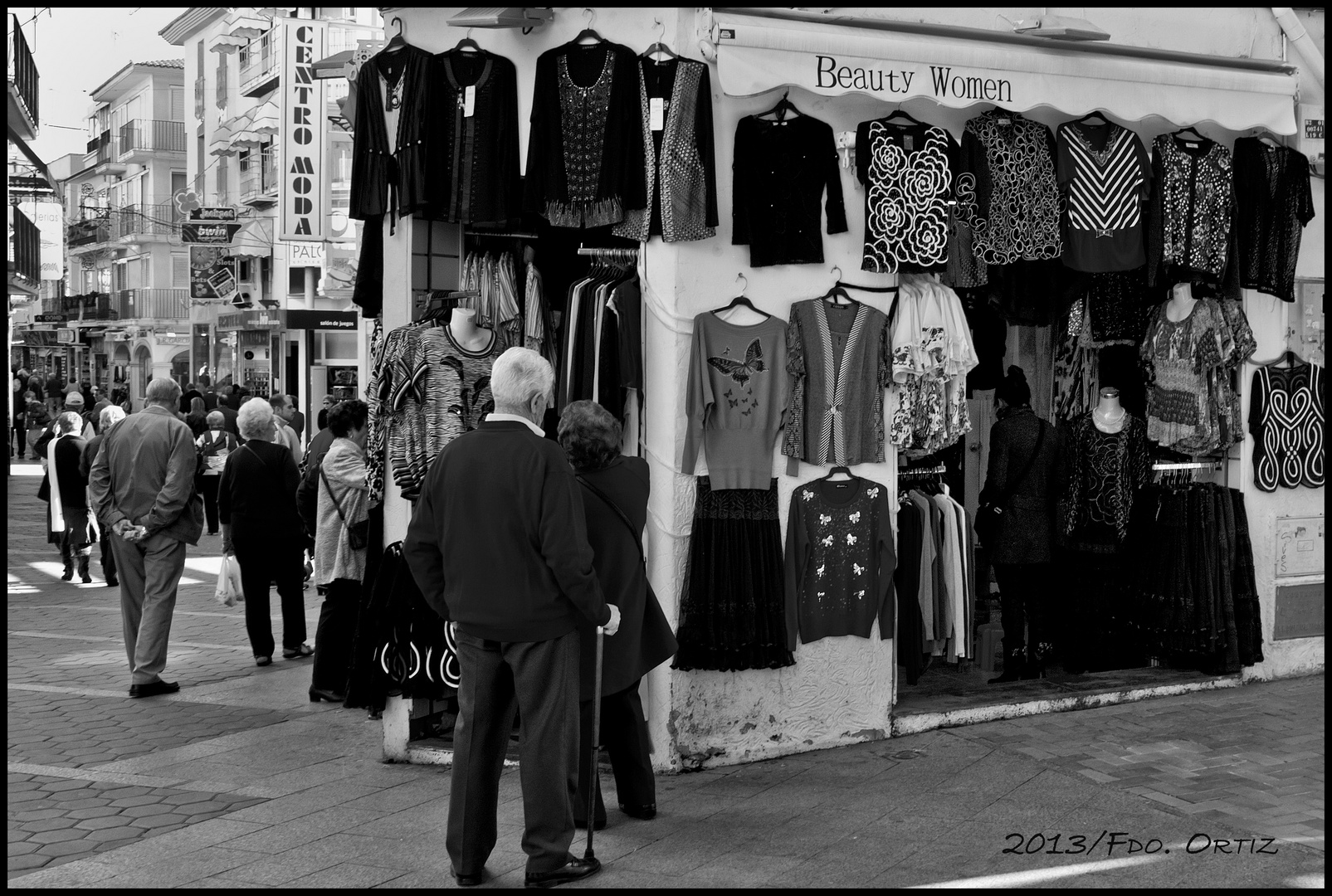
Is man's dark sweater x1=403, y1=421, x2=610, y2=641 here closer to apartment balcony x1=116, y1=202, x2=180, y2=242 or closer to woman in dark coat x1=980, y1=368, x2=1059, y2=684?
woman in dark coat x1=980, y1=368, x2=1059, y2=684

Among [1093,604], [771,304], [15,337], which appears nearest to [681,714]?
[771,304]

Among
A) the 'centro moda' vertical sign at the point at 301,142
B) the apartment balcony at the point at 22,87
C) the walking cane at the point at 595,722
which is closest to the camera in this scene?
the walking cane at the point at 595,722

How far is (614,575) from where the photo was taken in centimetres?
514

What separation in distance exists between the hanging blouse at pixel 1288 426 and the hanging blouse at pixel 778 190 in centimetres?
326

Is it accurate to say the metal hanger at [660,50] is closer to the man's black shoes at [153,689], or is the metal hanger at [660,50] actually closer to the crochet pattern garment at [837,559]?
the crochet pattern garment at [837,559]

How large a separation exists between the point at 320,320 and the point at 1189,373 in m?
29.4

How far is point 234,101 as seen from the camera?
4200cm

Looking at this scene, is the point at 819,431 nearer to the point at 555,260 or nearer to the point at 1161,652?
the point at 555,260

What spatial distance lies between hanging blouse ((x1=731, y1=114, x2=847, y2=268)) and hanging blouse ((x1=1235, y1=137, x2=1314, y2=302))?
2.87 meters

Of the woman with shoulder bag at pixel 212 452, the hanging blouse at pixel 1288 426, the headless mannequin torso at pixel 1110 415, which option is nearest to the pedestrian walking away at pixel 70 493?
the woman with shoulder bag at pixel 212 452

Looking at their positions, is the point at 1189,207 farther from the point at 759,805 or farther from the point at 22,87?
the point at 22,87

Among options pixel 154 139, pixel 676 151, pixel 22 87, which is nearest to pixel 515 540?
pixel 676 151

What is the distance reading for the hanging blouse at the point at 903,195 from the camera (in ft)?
21.4

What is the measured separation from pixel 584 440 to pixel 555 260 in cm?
240
